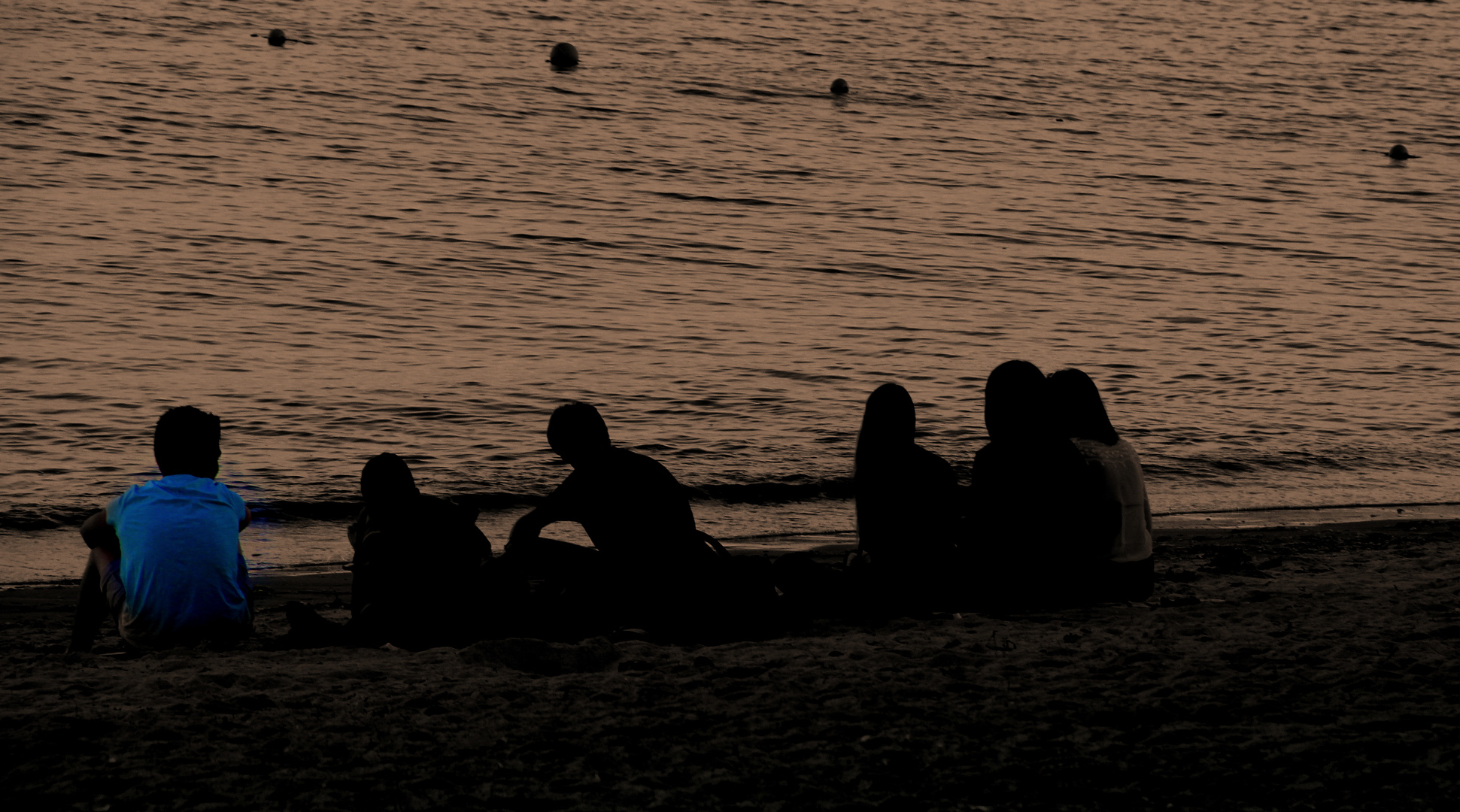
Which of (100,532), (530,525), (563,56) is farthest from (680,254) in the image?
(563,56)

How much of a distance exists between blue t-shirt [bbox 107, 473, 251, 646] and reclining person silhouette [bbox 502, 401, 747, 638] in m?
1.10

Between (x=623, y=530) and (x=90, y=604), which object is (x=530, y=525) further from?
(x=90, y=604)

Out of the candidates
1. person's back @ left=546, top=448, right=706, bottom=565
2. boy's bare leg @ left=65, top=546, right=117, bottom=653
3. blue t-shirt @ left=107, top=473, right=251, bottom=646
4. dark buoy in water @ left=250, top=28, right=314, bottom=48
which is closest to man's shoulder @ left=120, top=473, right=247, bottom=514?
blue t-shirt @ left=107, top=473, right=251, bottom=646

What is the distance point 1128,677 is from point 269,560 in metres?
5.66

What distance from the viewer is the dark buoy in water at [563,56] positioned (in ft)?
126

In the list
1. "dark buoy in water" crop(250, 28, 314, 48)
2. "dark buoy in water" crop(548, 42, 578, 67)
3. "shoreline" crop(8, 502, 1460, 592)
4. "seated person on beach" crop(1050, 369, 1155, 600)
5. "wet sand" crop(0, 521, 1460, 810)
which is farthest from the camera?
"dark buoy in water" crop(548, 42, 578, 67)

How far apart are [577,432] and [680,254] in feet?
50.1

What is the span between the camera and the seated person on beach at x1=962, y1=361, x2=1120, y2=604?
226 inches

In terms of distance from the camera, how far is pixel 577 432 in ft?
18.6

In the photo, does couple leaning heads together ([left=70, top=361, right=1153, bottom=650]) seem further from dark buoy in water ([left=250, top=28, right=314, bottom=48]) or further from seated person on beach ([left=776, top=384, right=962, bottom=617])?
dark buoy in water ([left=250, top=28, right=314, bottom=48])

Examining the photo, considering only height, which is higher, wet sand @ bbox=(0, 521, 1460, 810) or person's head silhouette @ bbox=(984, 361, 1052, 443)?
person's head silhouette @ bbox=(984, 361, 1052, 443)

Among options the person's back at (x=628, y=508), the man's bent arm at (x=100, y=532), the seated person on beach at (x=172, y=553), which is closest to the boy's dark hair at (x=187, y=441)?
the seated person on beach at (x=172, y=553)

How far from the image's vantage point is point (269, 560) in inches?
338

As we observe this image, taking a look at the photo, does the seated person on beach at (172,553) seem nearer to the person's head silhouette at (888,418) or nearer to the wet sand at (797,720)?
the wet sand at (797,720)
